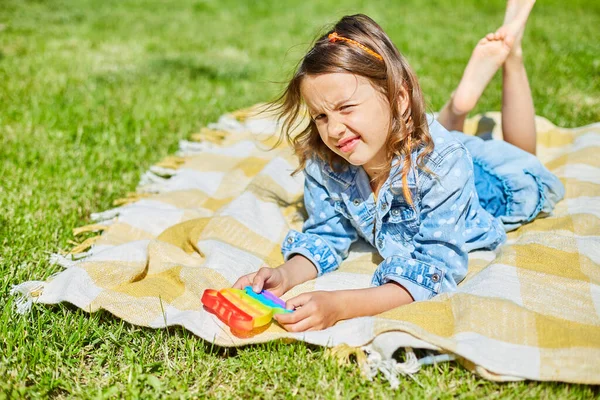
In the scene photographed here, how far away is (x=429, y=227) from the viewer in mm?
1914

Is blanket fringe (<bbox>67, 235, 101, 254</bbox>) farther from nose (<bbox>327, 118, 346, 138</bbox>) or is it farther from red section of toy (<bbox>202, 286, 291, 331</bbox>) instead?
nose (<bbox>327, 118, 346, 138</bbox>)

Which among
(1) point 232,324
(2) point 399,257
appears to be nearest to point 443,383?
(2) point 399,257

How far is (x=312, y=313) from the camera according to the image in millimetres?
1695

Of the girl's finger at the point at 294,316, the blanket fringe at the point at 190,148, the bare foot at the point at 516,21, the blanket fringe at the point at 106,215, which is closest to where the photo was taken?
the girl's finger at the point at 294,316

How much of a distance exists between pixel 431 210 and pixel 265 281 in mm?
571

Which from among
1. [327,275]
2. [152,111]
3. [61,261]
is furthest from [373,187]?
[152,111]

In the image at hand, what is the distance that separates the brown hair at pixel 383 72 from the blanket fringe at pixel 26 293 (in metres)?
1.01

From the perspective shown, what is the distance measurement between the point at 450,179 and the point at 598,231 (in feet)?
2.43

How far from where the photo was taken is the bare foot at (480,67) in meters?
2.68

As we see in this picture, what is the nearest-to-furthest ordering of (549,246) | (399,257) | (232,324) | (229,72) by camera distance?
1. (232,324)
2. (399,257)
3. (549,246)
4. (229,72)

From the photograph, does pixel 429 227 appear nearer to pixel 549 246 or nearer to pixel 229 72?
pixel 549 246

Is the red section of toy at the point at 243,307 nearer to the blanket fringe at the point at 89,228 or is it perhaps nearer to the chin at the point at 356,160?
the chin at the point at 356,160

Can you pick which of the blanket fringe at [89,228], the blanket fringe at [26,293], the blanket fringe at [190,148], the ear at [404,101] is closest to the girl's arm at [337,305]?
the ear at [404,101]

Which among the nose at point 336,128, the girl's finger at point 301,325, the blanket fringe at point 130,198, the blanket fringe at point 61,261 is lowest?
the blanket fringe at point 130,198
